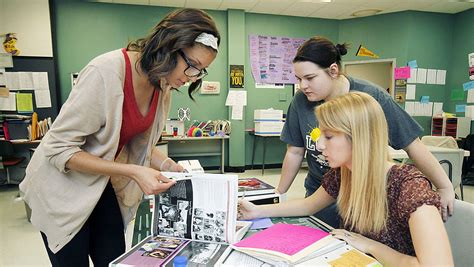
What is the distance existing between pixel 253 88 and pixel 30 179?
15.0 ft

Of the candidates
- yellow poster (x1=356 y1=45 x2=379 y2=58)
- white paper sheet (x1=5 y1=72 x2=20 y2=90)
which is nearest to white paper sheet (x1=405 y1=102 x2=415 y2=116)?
yellow poster (x1=356 y1=45 x2=379 y2=58)

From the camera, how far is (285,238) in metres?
0.91

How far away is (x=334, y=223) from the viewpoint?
4.28 feet

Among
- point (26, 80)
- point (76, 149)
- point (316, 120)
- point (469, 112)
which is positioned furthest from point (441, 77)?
point (26, 80)

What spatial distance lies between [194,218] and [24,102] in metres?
4.45

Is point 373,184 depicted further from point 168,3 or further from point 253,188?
point 168,3

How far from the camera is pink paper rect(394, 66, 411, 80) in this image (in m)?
5.06

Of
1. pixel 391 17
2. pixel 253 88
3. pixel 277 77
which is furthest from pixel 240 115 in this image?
pixel 391 17

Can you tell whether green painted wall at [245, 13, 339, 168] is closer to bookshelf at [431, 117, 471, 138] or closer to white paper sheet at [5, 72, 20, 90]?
bookshelf at [431, 117, 471, 138]

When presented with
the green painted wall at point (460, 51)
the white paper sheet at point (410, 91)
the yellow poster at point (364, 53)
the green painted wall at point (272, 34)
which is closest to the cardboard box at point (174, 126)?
the green painted wall at point (272, 34)

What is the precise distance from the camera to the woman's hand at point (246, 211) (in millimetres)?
1120

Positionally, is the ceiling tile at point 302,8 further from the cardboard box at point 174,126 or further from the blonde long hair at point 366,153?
the blonde long hair at point 366,153

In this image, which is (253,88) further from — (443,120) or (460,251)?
(460,251)

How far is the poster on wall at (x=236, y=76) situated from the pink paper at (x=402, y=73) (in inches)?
Result: 103
